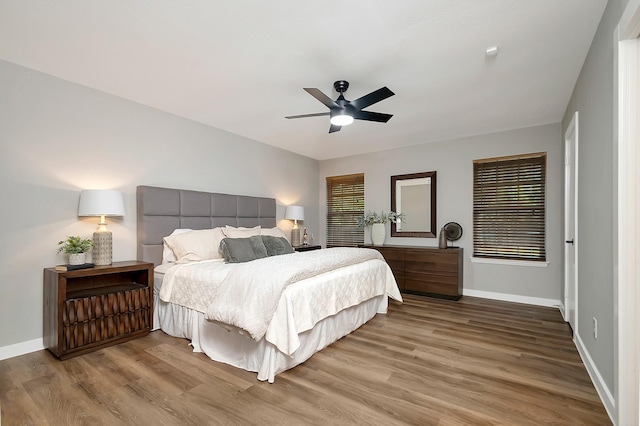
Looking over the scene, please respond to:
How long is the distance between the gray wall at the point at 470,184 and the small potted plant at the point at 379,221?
178 mm

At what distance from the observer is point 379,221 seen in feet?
18.2

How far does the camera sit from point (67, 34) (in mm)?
2273

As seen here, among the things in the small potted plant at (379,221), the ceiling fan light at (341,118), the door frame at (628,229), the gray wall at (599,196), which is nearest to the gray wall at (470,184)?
the small potted plant at (379,221)

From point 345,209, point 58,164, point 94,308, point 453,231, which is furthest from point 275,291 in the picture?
point 345,209

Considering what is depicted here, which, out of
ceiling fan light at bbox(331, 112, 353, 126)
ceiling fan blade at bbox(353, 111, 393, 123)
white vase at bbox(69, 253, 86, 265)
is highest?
ceiling fan blade at bbox(353, 111, 393, 123)

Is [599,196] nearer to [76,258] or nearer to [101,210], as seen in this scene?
[101,210]

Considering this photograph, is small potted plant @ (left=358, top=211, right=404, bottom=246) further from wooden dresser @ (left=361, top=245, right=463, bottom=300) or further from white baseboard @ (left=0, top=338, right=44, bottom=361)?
white baseboard @ (left=0, top=338, right=44, bottom=361)

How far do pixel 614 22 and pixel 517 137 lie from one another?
297 centimetres

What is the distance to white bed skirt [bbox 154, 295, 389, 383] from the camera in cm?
236

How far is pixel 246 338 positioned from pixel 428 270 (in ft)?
10.6

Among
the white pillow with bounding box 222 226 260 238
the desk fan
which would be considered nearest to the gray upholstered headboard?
the white pillow with bounding box 222 226 260 238

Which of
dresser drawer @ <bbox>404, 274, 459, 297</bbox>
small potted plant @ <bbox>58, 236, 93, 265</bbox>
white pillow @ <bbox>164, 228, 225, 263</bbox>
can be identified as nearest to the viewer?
small potted plant @ <bbox>58, 236, 93, 265</bbox>

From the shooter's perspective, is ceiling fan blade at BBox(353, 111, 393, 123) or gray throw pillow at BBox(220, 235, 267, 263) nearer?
ceiling fan blade at BBox(353, 111, 393, 123)

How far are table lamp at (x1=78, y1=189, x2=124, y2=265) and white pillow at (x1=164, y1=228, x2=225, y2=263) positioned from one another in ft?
1.94
